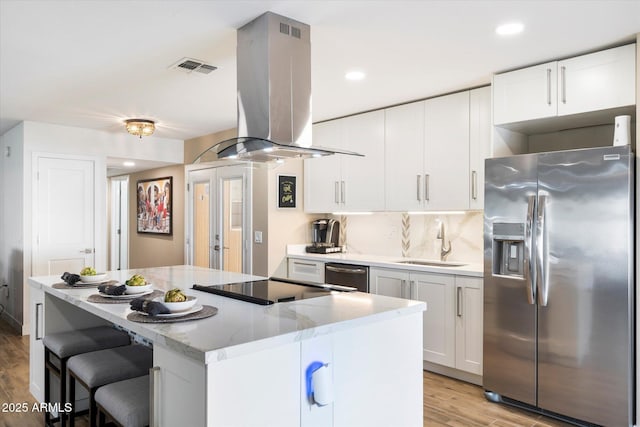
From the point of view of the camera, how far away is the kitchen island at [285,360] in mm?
1453

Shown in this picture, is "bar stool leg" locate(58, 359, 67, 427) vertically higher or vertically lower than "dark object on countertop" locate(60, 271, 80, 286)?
lower

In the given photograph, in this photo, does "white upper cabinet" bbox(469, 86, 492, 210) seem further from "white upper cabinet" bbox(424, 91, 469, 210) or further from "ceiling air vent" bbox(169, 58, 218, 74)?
"ceiling air vent" bbox(169, 58, 218, 74)

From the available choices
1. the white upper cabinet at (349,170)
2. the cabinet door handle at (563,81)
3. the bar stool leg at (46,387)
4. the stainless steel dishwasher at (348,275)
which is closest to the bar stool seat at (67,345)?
the bar stool leg at (46,387)

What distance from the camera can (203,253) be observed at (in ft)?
19.6

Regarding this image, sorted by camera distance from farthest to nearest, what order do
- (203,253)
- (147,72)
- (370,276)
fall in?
(203,253), (370,276), (147,72)

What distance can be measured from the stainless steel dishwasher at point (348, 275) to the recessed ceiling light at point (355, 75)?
166cm

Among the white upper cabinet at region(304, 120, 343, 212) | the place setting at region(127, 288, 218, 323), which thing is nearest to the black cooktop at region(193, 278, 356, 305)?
the place setting at region(127, 288, 218, 323)

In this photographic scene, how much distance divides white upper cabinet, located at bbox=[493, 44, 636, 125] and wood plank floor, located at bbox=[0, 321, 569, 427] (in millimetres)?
1999

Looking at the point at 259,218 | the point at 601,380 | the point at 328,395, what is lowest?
the point at 601,380

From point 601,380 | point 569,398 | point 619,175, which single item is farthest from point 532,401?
point 619,175

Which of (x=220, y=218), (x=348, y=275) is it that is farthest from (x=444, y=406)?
(x=220, y=218)

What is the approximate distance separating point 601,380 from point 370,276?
189 centimetres

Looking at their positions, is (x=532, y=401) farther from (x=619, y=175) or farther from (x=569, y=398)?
(x=619, y=175)

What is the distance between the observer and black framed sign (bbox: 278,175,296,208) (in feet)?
16.4
